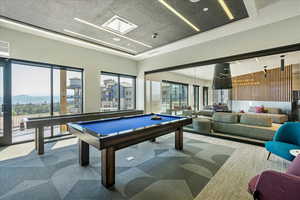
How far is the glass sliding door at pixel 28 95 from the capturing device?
3.99m

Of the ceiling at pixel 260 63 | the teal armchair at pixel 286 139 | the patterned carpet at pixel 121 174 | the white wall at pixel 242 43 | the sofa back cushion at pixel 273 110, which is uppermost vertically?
the ceiling at pixel 260 63

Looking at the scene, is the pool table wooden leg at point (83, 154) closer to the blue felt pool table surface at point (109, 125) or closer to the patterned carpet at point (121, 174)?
the patterned carpet at point (121, 174)

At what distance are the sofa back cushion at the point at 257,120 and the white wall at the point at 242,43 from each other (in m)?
2.27

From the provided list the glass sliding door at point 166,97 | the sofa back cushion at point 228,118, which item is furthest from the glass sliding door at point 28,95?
the sofa back cushion at point 228,118

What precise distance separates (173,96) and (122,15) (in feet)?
21.1

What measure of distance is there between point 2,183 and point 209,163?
3.77 m

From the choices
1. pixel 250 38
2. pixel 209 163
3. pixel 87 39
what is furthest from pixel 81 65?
pixel 250 38

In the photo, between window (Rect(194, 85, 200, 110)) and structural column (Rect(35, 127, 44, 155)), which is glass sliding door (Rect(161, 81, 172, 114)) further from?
structural column (Rect(35, 127, 44, 155))

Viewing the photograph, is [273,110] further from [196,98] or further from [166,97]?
[166,97]

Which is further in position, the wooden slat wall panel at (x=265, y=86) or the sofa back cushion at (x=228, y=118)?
the wooden slat wall panel at (x=265, y=86)

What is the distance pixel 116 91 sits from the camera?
6281 millimetres

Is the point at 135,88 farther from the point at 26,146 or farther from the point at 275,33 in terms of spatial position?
the point at 275,33

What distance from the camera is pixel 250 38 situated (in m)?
3.63

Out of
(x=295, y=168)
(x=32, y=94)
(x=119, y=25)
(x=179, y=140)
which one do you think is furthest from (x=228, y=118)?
(x=32, y=94)
